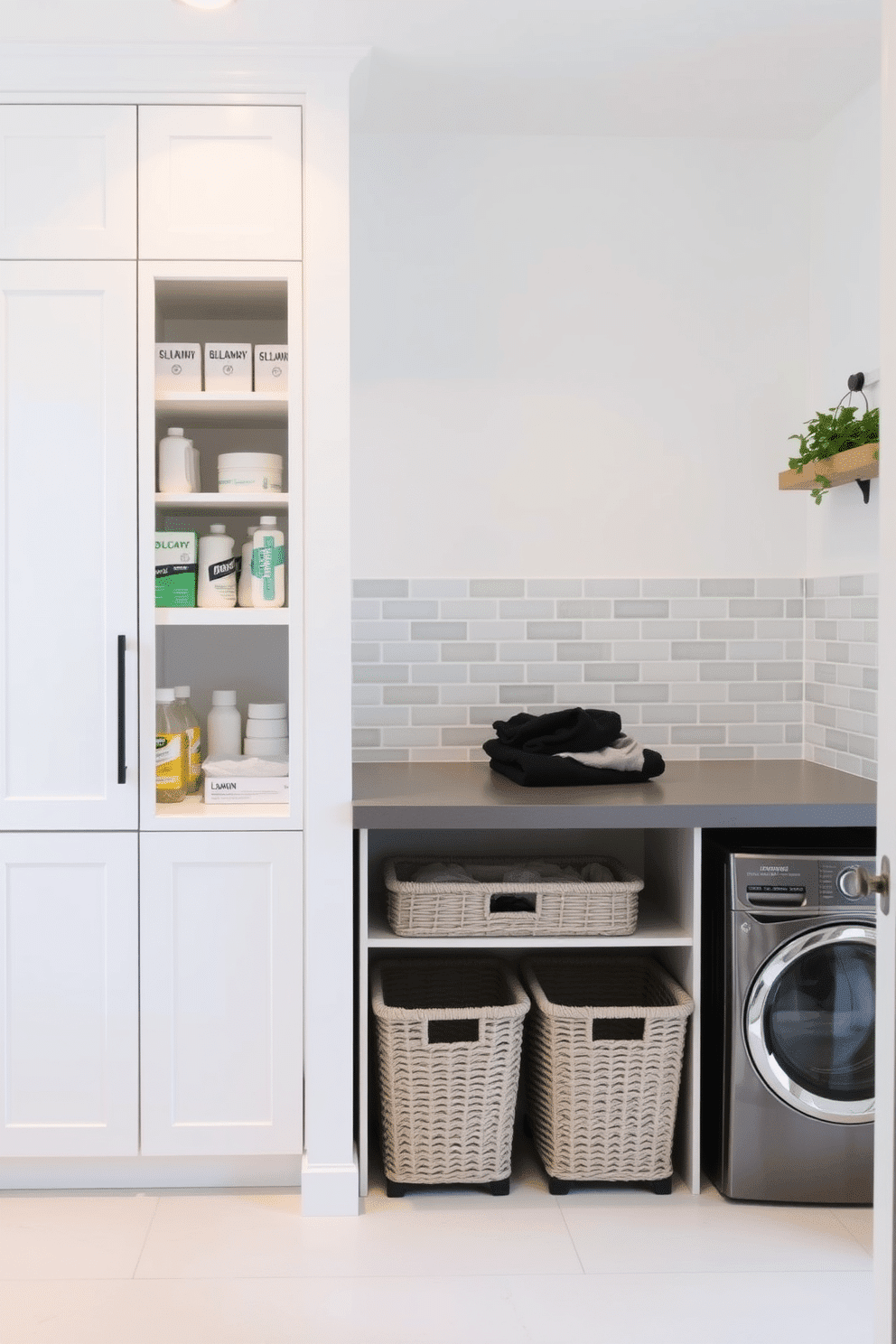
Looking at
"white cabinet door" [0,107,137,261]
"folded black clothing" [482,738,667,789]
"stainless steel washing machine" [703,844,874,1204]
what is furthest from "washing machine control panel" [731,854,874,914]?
"white cabinet door" [0,107,137,261]

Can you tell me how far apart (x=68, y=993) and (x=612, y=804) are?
4.12ft

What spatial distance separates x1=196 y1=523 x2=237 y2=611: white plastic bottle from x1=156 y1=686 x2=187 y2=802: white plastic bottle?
0.23 meters

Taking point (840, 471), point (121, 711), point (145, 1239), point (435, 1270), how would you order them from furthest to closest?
point (840, 471)
point (121, 711)
point (145, 1239)
point (435, 1270)

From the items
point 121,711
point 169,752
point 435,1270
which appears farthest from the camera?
point 169,752

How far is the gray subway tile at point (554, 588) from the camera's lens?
318cm

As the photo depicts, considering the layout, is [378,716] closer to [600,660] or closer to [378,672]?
[378,672]

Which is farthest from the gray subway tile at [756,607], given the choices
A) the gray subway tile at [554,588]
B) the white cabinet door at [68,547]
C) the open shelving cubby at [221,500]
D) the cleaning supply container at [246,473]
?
the white cabinet door at [68,547]

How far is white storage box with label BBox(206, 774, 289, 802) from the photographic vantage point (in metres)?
2.65

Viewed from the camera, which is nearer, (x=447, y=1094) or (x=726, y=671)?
Answer: (x=447, y=1094)

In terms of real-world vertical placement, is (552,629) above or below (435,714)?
above

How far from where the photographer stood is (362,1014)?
2609mm

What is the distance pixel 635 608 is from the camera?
3.20m

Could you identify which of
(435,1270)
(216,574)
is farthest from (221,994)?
(216,574)

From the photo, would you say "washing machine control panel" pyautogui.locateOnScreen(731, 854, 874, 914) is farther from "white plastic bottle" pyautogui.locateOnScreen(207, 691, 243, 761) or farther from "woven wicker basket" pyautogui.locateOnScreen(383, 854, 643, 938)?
"white plastic bottle" pyautogui.locateOnScreen(207, 691, 243, 761)
